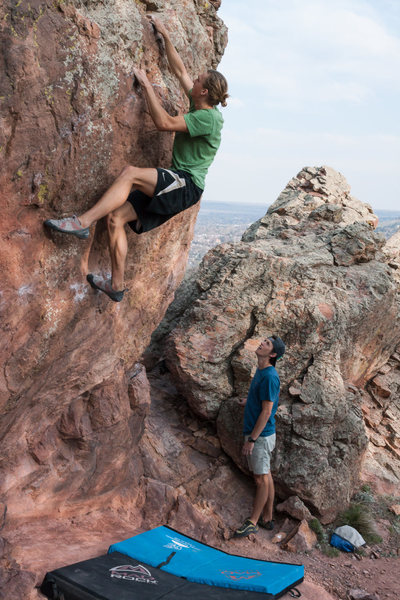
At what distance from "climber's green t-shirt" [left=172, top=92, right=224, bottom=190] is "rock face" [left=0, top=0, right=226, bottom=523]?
331mm

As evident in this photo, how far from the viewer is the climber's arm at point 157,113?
5.02m

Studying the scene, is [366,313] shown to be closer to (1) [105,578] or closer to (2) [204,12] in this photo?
(2) [204,12]

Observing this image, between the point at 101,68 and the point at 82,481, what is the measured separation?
4.42 m

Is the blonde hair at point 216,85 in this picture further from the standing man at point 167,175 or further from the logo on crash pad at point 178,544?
the logo on crash pad at point 178,544

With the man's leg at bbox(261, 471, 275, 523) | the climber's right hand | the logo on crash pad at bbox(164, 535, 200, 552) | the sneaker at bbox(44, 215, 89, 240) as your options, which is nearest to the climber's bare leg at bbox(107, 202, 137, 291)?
the sneaker at bbox(44, 215, 89, 240)

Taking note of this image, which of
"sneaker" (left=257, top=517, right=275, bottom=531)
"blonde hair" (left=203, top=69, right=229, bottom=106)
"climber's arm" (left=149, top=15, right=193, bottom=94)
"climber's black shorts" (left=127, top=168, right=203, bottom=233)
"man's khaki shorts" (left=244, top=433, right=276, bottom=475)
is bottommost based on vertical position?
"sneaker" (left=257, top=517, right=275, bottom=531)

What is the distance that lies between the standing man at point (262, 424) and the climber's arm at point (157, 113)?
3.28 metres

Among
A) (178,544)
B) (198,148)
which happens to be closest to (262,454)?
(178,544)

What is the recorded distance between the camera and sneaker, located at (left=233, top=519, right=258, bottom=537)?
7086mm

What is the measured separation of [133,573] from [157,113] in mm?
Answer: 4327

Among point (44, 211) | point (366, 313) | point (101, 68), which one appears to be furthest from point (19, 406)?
point (366, 313)

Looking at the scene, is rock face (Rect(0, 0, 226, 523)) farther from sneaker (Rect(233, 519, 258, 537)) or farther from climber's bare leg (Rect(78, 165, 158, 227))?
sneaker (Rect(233, 519, 258, 537))

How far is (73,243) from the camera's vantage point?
5.06 meters

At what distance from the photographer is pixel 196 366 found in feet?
26.8
